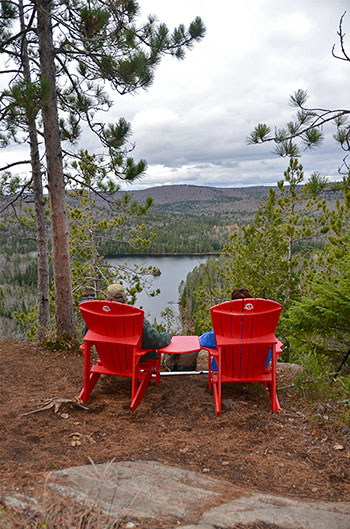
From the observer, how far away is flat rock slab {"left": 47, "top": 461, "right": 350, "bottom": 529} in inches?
71.2

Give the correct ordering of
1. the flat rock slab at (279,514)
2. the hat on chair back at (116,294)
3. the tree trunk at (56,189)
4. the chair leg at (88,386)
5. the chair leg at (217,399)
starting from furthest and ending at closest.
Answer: the tree trunk at (56,189)
the hat on chair back at (116,294)
the chair leg at (88,386)
the chair leg at (217,399)
the flat rock slab at (279,514)

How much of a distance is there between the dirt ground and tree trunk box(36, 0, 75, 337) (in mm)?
1812

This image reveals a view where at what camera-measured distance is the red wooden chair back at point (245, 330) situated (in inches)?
131

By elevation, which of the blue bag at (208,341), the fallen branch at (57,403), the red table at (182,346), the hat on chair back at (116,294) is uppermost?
the hat on chair back at (116,294)

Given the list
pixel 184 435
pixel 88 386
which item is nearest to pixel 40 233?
pixel 88 386

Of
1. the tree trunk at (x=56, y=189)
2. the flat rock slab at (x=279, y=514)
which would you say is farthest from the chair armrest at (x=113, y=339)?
the tree trunk at (x=56, y=189)

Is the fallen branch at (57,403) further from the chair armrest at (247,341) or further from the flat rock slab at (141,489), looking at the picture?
the chair armrest at (247,341)

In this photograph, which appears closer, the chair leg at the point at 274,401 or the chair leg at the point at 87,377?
the chair leg at the point at 274,401

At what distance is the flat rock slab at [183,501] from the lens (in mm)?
1809

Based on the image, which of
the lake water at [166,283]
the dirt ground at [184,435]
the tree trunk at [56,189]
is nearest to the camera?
the dirt ground at [184,435]

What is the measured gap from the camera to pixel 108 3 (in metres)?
4.95

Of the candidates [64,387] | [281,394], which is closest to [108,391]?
[64,387]

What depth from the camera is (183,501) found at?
1963 mm

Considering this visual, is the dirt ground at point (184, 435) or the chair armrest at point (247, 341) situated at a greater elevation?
the chair armrest at point (247, 341)
